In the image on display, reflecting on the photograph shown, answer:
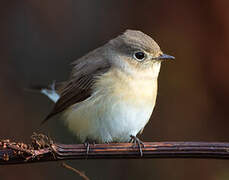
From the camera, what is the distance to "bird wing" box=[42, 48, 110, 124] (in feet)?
14.6

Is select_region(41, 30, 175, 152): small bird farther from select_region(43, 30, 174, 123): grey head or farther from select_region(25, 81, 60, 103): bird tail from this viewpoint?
select_region(25, 81, 60, 103): bird tail

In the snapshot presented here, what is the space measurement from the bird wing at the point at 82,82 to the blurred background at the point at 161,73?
5.04 ft

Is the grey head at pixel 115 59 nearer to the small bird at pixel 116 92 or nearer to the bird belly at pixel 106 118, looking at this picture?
the small bird at pixel 116 92

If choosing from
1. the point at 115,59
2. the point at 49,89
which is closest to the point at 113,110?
the point at 115,59

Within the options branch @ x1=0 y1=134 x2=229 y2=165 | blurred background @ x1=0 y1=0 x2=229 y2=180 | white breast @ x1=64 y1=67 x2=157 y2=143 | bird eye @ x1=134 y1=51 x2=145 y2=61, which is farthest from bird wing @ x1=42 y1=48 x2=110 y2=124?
blurred background @ x1=0 y1=0 x2=229 y2=180

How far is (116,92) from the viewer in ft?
13.6

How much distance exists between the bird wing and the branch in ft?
3.67

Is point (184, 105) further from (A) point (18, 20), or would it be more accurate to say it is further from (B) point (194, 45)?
(A) point (18, 20)

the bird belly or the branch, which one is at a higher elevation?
the bird belly

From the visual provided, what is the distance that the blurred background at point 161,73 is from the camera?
5.50 meters

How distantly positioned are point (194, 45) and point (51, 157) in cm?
322

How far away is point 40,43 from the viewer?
21.9 ft

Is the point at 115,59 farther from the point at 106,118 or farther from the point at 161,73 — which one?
the point at 161,73

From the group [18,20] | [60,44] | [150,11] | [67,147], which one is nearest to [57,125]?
[60,44]
